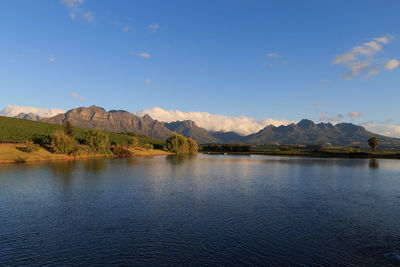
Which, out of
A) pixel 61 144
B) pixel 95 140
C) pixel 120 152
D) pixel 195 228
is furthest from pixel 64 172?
pixel 120 152

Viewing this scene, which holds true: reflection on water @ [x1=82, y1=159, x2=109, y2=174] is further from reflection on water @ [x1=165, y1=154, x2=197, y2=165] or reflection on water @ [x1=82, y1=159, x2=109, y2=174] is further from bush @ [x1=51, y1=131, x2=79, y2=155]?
reflection on water @ [x1=165, y1=154, x2=197, y2=165]

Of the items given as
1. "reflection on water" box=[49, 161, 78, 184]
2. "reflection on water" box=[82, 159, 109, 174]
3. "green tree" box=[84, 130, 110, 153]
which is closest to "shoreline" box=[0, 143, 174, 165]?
"green tree" box=[84, 130, 110, 153]

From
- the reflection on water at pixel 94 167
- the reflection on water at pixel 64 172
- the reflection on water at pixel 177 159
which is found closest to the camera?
the reflection on water at pixel 64 172

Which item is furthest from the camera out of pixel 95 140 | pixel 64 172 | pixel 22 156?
pixel 95 140

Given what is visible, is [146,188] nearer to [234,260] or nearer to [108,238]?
[108,238]

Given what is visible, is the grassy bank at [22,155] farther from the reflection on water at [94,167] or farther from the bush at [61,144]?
the reflection on water at [94,167]

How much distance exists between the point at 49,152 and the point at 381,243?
131 m

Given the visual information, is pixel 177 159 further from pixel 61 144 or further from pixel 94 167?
pixel 94 167

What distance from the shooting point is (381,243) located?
22.3m

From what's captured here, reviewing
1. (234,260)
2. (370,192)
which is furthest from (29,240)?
(370,192)

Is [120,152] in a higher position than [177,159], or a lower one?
higher

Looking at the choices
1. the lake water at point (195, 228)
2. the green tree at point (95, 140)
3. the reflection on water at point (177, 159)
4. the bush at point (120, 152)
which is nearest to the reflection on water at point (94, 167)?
the lake water at point (195, 228)

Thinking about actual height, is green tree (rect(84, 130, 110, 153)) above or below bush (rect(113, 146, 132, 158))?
above

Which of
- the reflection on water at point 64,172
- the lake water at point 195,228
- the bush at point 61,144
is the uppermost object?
the bush at point 61,144
